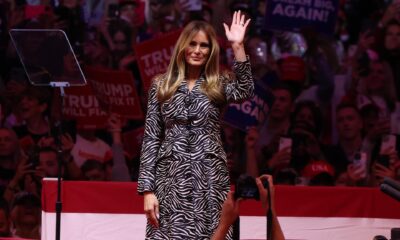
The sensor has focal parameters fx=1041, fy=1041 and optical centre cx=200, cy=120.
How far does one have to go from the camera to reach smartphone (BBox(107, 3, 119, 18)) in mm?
9203

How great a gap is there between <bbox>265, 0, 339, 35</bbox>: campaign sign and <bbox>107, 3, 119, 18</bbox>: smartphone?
1334mm

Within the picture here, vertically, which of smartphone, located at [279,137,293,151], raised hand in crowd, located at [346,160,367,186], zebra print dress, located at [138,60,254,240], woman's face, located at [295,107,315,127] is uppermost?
zebra print dress, located at [138,60,254,240]

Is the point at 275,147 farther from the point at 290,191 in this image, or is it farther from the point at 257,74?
the point at 290,191

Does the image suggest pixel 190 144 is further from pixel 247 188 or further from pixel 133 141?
pixel 133 141

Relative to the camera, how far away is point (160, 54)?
851cm

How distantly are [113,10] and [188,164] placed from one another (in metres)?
4.60

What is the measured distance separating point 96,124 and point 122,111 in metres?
0.24

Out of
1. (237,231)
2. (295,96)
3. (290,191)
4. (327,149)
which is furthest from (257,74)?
(237,231)

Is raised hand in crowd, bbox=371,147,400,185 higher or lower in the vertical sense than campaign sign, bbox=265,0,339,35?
lower

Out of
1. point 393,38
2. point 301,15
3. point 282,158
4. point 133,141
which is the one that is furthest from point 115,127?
point 393,38

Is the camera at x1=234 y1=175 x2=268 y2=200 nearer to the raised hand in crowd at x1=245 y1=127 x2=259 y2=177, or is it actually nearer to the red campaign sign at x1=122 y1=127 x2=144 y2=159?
the raised hand in crowd at x1=245 y1=127 x2=259 y2=177

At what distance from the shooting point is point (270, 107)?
8.50 metres

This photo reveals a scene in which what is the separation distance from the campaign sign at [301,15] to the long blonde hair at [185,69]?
4.09 m

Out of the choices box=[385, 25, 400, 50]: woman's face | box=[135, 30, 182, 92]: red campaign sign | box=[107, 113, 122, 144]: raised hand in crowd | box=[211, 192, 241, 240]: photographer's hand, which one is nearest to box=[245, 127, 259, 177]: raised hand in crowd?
box=[135, 30, 182, 92]: red campaign sign
